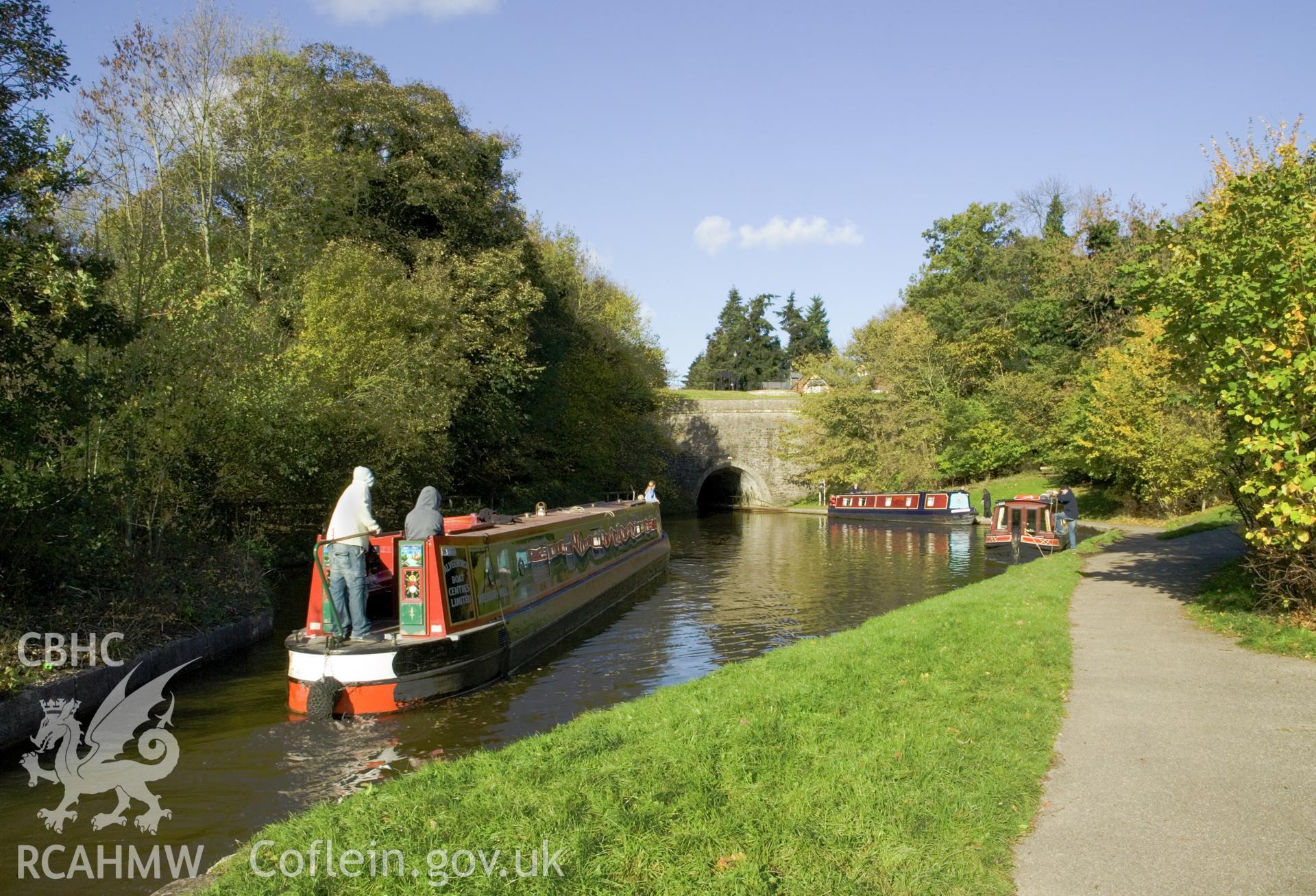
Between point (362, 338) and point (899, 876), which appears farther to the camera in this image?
point (362, 338)

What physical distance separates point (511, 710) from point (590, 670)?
6.63 ft

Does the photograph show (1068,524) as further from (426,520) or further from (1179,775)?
(1179,775)

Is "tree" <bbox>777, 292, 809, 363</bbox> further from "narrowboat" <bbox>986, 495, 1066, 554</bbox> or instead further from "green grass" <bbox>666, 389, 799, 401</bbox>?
"narrowboat" <bbox>986, 495, 1066, 554</bbox>

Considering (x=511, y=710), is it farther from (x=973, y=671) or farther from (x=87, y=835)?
(x=973, y=671)

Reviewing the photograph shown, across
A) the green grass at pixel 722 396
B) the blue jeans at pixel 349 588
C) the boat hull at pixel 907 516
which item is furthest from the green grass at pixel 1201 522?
the green grass at pixel 722 396

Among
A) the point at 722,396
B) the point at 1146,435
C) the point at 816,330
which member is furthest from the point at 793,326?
the point at 1146,435

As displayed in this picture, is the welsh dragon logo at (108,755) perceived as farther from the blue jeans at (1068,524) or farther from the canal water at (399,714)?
the blue jeans at (1068,524)

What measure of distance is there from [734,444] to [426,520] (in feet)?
119

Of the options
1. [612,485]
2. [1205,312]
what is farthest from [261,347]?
[612,485]

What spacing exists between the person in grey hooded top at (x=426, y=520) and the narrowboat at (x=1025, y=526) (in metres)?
15.6

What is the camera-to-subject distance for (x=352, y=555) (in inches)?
344

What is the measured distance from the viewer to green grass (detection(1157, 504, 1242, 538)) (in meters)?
18.7

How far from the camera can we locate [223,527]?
14523 millimetres

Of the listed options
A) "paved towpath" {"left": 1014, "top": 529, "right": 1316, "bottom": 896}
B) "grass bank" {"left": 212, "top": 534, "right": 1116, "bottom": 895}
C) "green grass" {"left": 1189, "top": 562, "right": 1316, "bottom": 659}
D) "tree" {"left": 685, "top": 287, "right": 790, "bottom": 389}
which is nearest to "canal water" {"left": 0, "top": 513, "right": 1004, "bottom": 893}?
"grass bank" {"left": 212, "top": 534, "right": 1116, "bottom": 895}
